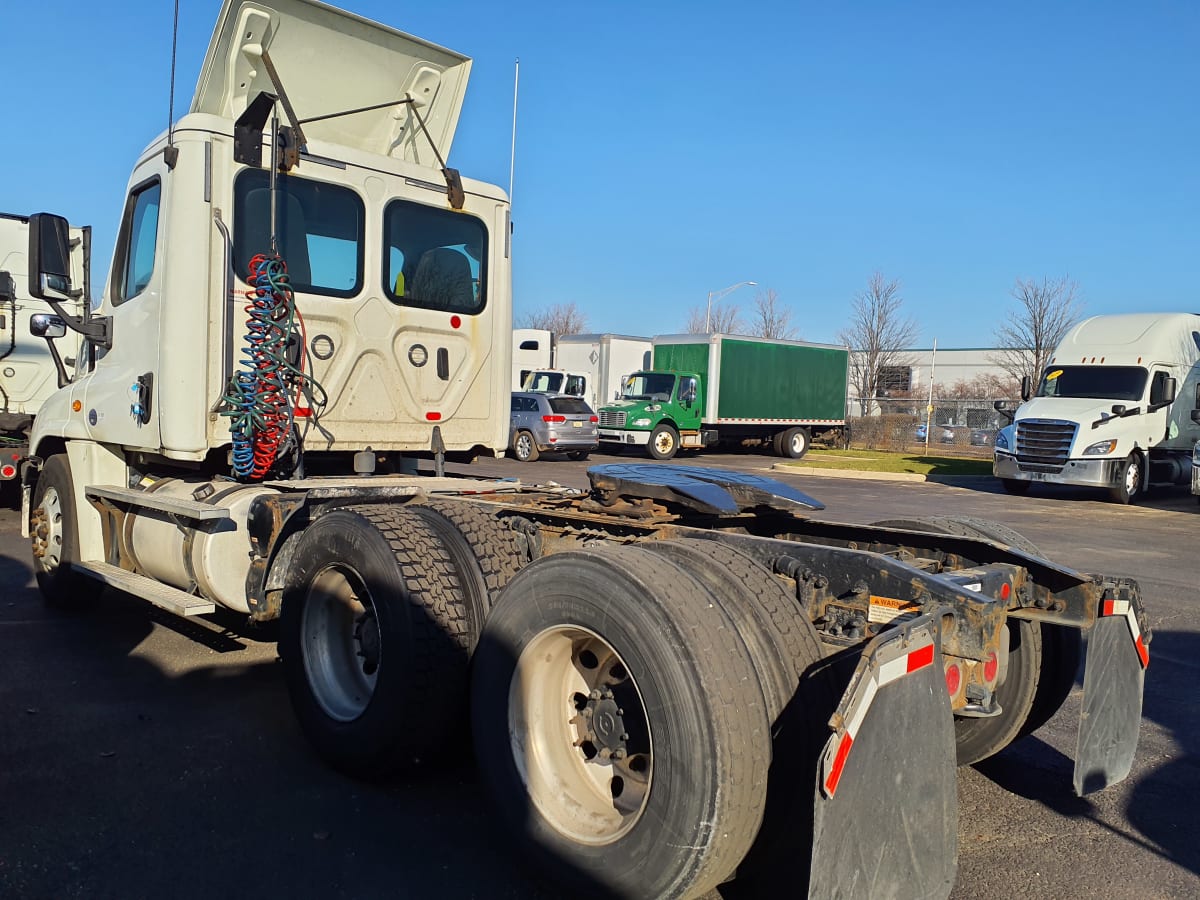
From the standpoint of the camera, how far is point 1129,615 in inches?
127

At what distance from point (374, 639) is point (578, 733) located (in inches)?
49.5

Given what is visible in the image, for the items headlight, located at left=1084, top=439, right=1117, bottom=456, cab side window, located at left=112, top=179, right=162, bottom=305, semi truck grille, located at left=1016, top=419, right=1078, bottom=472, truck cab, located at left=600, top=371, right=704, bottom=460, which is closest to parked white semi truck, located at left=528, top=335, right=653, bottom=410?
truck cab, located at left=600, top=371, right=704, bottom=460

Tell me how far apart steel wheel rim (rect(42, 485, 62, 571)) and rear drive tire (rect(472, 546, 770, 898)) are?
4650mm

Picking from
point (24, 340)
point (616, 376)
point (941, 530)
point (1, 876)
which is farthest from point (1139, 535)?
point (616, 376)

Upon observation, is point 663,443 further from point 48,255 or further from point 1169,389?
point 48,255

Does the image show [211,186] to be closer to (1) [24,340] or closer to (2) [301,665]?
(2) [301,665]

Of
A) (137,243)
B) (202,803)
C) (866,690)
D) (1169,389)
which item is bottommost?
(202,803)

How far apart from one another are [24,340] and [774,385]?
21.8 metres

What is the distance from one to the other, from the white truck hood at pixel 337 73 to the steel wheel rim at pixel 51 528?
9.75 ft

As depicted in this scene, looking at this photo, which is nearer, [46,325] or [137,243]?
[137,243]

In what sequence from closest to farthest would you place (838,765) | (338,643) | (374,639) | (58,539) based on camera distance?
(838,765), (374,639), (338,643), (58,539)

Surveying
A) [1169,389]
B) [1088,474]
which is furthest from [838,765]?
[1169,389]

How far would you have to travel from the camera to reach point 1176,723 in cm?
495

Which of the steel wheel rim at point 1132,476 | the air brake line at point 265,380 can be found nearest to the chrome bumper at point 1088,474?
the steel wheel rim at point 1132,476
